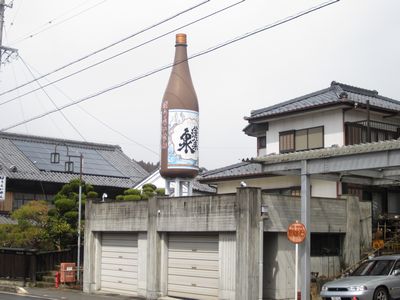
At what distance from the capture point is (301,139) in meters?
30.0

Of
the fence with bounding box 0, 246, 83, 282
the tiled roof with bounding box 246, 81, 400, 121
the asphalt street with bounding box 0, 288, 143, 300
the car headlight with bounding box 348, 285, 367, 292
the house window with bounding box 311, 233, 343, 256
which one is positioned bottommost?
the asphalt street with bounding box 0, 288, 143, 300

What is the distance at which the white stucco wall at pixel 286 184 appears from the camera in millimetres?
27406

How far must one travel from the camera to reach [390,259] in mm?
19672

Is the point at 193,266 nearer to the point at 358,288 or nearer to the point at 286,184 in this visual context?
the point at 358,288

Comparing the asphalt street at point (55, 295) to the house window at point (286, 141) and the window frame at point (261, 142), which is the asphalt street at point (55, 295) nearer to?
the house window at point (286, 141)

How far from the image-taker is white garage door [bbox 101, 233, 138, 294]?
85.7 feet

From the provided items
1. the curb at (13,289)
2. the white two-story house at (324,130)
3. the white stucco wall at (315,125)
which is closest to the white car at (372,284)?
the white two-story house at (324,130)

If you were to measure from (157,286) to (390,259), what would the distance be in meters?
9.09

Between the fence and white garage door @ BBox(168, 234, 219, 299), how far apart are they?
925 centimetres

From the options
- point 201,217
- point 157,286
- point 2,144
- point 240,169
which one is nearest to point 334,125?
point 240,169

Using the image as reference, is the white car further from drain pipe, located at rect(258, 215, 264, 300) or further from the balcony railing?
the balcony railing

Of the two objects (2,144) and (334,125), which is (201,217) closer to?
(334,125)

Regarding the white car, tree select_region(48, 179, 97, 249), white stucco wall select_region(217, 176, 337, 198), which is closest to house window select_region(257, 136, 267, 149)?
white stucco wall select_region(217, 176, 337, 198)

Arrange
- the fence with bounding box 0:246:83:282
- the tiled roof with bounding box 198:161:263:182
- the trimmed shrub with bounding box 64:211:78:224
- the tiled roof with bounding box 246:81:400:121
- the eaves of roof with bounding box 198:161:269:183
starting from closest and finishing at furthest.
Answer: the tiled roof with bounding box 246:81:400:121 < the fence with bounding box 0:246:83:282 < the eaves of roof with bounding box 198:161:269:183 < the tiled roof with bounding box 198:161:263:182 < the trimmed shrub with bounding box 64:211:78:224
